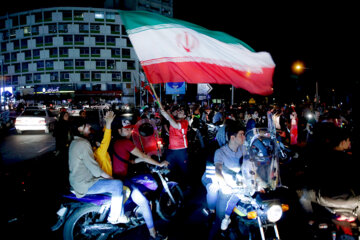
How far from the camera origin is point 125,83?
6538 centimetres

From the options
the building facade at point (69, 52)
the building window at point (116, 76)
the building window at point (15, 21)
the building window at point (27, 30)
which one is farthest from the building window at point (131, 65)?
the building window at point (15, 21)

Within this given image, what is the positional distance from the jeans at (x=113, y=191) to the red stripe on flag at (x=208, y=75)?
1.85 meters

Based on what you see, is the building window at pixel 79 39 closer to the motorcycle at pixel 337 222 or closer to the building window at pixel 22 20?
the building window at pixel 22 20

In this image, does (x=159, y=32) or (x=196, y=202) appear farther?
(x=196, y=202)

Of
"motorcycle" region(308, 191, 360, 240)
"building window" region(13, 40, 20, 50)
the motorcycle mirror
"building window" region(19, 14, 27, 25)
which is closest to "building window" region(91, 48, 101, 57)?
"building window" region(19, 14, 27, 25)

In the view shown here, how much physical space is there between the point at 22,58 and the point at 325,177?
78471 millimetres

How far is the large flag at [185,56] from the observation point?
3.73 metres

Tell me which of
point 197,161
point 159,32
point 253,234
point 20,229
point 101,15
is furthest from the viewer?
point 101,15

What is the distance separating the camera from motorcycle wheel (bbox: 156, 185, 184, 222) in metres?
4.54

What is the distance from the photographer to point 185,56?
12.5ft

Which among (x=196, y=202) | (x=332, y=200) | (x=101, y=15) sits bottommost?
(x=196, y=202)

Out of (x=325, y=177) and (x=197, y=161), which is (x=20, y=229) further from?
(x=197, y=161)

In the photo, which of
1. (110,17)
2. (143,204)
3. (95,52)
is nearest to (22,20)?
(95,52)

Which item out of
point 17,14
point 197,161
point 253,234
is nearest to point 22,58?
point 17,14
